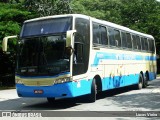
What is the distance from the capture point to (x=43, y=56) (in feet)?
42.3

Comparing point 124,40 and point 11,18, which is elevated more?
point 11,18

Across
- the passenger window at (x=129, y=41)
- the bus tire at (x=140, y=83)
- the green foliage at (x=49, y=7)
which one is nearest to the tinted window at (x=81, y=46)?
the passenger window at (x=129, y=41)

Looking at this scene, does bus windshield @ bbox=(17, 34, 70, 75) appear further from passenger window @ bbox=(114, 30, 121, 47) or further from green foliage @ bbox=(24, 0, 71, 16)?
green foliage @ bbox=(24, 0, 71, 16)

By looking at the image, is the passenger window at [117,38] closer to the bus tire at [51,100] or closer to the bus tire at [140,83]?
the bus tire at [51,100]

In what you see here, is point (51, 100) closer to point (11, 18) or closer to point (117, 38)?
point (117, 38)

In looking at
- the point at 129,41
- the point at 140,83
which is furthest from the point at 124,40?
the point at 140,83

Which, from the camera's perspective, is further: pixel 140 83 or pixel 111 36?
pixel 140 83

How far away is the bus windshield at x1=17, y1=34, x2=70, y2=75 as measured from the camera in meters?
12.6

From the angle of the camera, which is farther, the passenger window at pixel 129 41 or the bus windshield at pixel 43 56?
the passenger window at pixel 129 41

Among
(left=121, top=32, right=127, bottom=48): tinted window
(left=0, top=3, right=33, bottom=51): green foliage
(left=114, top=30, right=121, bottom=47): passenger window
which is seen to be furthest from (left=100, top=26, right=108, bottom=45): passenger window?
(left=0, top=3, right=33, bottom=51): green foliage

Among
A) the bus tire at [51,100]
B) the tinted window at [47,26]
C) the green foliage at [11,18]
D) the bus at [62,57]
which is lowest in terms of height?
the bus tire at [51,100]

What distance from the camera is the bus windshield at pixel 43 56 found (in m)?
12.6

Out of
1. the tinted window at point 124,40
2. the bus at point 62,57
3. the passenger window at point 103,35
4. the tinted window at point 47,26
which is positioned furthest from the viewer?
the tinted window at point 124,40

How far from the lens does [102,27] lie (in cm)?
1602
